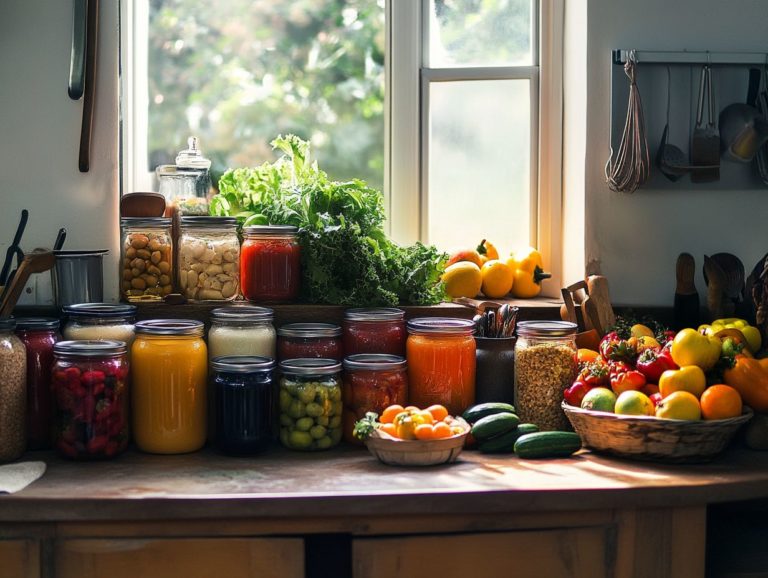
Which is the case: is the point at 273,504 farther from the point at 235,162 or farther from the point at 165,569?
the point at 235,162

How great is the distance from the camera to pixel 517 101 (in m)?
2.51

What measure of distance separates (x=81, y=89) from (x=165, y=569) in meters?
1.15

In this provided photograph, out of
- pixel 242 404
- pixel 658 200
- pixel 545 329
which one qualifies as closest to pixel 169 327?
pixel 242 404

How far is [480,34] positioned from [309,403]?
3.88 feet

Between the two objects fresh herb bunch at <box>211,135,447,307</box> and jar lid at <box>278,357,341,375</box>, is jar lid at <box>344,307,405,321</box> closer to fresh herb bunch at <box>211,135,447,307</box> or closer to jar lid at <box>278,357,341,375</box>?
fresh herb bunch at <box>211,135,447,307</box>

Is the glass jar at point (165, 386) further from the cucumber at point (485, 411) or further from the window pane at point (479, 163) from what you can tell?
the window pane at point (479, 163)

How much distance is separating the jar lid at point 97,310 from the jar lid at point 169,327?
6cm

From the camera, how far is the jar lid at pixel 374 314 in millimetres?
2100

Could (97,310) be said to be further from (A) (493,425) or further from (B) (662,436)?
(B) (662,436)

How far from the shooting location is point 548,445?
190 cm

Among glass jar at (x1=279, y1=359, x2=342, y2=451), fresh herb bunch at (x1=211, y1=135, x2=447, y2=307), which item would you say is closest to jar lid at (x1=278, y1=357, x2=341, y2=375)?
glass jar at (x1=279, y1=359, x2=342, y2=451)

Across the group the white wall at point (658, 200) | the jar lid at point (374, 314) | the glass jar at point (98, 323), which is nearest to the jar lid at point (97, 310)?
the glass jar at point (98, 323)

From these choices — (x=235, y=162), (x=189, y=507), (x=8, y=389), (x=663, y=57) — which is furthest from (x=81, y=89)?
(x=663, y=57)

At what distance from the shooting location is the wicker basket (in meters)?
1.80
